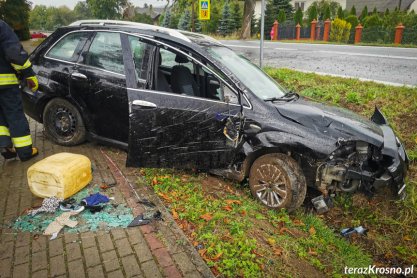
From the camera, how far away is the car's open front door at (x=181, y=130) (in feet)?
12.1

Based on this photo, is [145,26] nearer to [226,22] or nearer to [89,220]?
[89,220]

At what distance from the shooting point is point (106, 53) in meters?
4.43

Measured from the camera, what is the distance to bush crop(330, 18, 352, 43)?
25891 millimetres

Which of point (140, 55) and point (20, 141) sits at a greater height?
point (140, 55)

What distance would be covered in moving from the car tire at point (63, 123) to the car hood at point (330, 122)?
2.86 metres

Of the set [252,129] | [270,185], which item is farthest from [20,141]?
[270,185]

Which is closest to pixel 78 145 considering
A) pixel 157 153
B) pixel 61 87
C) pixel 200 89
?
pixel 61 87

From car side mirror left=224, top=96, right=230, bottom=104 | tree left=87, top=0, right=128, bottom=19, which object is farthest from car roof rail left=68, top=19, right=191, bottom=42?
tree left=87, top=0, right=128, bottom=19

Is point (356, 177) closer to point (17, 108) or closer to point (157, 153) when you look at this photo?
point (157, 153)

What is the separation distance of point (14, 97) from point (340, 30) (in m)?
26.7

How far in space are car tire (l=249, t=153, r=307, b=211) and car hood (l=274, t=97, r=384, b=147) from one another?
0.45m

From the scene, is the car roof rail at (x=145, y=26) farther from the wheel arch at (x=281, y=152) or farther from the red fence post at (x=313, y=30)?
the red fence post at (x=313, y=30)

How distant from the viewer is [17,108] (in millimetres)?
4426

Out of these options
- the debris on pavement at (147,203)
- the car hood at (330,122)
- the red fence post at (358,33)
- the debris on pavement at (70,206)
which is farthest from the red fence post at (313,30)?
the debris on pavement at (70,206)
